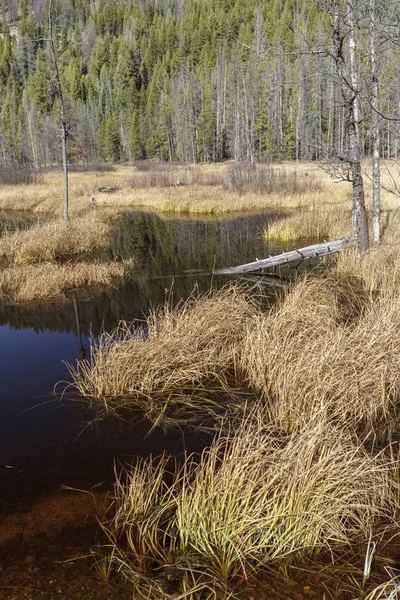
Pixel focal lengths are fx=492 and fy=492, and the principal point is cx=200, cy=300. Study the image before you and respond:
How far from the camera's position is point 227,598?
10.4 feet

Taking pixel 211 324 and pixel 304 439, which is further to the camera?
pixel 211 324

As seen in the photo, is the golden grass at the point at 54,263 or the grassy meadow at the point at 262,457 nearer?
the grassy meadow at the point at 262,457

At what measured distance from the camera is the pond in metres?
3.78

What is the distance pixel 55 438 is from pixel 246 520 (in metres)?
2.71

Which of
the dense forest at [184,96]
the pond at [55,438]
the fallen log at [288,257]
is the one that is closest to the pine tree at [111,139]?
the dense forest at [184,96]

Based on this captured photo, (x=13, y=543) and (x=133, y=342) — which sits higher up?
(x=133, y=342)

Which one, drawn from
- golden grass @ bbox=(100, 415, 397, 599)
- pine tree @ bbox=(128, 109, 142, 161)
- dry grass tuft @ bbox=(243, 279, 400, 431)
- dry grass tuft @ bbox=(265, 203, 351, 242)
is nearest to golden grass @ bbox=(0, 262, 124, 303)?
dry grass tuft @ bbox=(243, 279, 400, 431)

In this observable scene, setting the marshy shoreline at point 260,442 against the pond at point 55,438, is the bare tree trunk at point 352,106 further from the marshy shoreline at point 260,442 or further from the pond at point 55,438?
the pond at point 55,438

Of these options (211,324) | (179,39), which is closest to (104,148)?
(179,39)

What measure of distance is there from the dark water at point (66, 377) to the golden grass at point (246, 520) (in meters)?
1.05

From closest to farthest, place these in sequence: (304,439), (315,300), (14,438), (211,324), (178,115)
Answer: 1. (304,439)
2. (14,438)
3. (211,324)
4. (315,300)
5. (178,115)

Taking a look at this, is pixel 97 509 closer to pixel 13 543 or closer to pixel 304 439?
pixel 13 543

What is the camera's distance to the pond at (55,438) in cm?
378

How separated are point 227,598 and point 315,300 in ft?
18.7
